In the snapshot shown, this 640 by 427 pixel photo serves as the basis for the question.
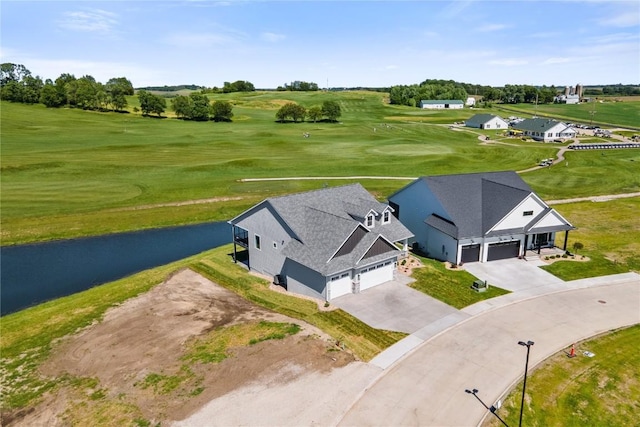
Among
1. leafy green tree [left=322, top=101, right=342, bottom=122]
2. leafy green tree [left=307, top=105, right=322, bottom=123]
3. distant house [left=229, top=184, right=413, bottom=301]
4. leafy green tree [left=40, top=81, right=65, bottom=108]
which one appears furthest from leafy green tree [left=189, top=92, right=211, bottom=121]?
distant house [left=229, top=184, right=413, bottom=301]

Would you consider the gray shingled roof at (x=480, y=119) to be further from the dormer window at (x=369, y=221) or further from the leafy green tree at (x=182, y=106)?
the dormer window at (x=369, y=221)

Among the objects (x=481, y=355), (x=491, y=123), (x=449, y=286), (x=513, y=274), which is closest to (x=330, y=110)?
(x=491, y=123)

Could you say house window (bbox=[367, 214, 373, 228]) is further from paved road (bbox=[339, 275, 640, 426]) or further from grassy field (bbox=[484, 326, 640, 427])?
grassy field (bbox=[484, 326, 640, 427])

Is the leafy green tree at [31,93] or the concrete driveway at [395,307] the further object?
the leafy green tree at [31,93]

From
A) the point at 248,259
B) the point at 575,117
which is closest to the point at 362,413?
the point at 248,259

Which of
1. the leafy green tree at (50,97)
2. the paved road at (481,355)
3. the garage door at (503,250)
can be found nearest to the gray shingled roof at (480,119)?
the garage door at (503,250)

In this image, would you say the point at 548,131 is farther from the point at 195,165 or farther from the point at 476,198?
the point at 195,165
